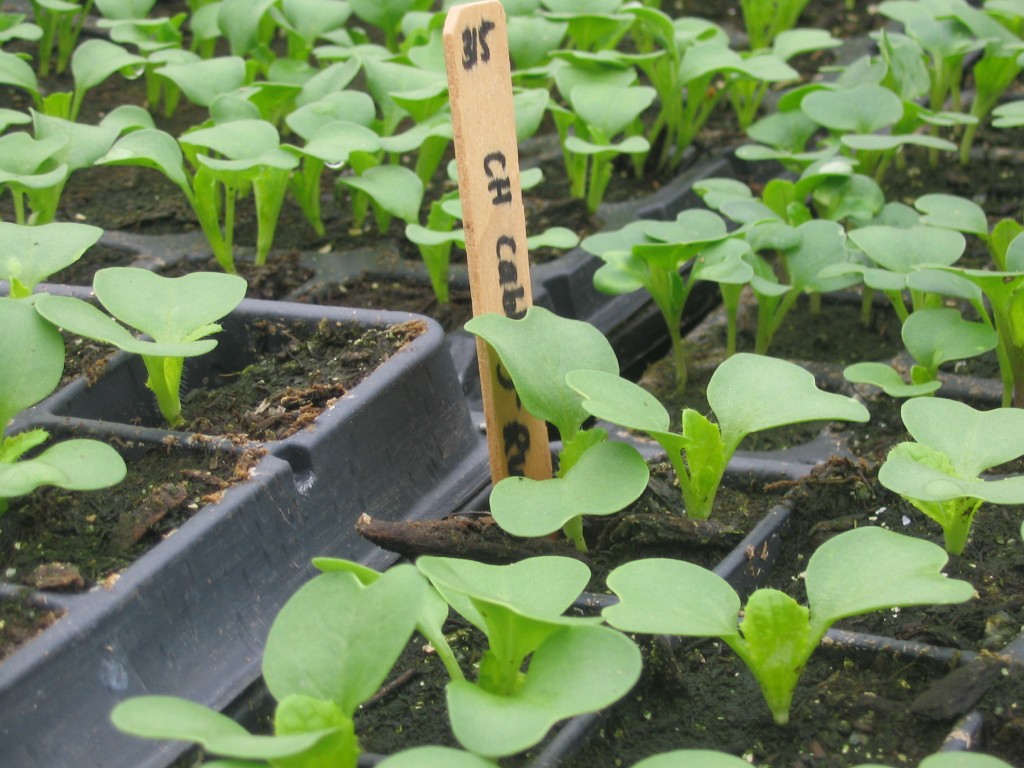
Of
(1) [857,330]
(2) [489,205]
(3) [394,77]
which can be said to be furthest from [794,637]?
(3) [394,77]

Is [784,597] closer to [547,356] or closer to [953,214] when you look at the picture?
[547,356]

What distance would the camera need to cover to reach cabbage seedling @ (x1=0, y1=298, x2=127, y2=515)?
923 millimetres

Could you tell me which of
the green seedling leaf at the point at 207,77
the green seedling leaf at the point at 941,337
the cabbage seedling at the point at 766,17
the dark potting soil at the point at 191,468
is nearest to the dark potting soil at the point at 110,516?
the dark potting soil at the point at 191,468

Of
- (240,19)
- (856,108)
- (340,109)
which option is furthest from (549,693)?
(240,19)

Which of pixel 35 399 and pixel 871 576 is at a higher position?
pixel 35 399

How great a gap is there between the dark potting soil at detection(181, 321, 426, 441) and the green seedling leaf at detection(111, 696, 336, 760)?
404 millimetres

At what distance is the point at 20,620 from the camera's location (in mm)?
895

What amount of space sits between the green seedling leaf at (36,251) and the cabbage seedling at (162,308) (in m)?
0.07

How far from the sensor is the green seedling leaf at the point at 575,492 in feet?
3.20

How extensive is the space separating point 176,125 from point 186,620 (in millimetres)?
1448

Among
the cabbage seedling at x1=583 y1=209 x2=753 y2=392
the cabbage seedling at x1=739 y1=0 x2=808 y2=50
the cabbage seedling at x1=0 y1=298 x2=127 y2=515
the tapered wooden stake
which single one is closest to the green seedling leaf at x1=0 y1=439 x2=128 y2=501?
the cabbage seedling at x1=0 y1=298 x2=127 y2=515

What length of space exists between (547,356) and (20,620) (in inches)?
18.9

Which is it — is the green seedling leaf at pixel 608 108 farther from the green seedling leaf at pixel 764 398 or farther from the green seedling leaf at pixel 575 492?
the green seedling leaf at pixel 575 492

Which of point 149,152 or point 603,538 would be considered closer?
point 603,538
